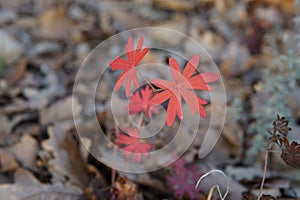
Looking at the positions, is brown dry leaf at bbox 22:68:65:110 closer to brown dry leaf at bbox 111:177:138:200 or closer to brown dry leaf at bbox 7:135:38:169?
brown dry leaf at bbox 7:135:38:169

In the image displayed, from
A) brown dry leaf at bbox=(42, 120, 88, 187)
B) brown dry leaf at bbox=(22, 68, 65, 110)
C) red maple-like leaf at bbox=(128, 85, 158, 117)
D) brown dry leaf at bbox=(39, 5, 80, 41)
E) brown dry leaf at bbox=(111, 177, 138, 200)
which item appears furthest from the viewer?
brown dry leaf at bbox=(39, 5, 80, 41)

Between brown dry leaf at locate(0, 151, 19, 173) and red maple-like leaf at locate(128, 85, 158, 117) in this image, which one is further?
brown dry leaf at locate(0, 151, 19, 173)

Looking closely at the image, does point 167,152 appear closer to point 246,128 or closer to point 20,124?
point 246,128

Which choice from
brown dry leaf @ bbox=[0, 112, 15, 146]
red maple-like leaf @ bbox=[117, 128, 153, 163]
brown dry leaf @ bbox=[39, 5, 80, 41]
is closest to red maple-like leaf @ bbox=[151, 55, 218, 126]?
red maple-like leaf @ bbox=[117, 128, 153, 163]

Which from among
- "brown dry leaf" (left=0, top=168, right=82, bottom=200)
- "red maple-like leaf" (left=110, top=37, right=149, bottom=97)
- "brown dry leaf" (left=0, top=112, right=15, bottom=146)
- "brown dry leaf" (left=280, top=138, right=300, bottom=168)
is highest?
"red maple-like leaf" (left=110, top=37, right=149, bottom=97)

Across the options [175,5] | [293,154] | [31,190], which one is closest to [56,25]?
[175,5]

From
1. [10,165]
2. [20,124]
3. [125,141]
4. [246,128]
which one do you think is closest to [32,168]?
[10,165]

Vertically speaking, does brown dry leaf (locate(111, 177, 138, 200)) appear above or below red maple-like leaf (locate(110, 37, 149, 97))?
below

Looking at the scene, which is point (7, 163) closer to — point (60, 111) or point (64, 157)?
point (64, 157)
